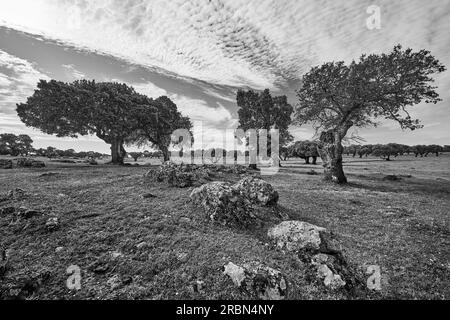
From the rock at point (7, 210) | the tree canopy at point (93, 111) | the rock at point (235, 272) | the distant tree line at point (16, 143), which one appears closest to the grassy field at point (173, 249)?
the rock at point (235, 272)

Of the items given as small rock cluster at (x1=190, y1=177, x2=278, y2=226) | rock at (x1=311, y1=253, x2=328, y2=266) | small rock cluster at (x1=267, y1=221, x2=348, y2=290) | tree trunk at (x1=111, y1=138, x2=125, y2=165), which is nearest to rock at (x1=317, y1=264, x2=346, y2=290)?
small rock cluster at (x1=267, y1=221, x2=348, y2=290)

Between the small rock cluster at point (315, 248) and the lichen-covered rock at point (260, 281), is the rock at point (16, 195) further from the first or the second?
the small rock cluster at point (315, 248)

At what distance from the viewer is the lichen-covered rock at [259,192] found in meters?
10.9

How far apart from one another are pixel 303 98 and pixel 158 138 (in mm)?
31835

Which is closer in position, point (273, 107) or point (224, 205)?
point (224, 205)

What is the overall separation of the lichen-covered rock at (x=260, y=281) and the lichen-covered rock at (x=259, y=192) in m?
5.37

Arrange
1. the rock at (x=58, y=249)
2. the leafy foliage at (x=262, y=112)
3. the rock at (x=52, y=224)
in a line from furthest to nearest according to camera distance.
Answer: the leafy foliage at (x=262, y=112), the rock at (x=52, y=224), the rock at (x=58, y=249)

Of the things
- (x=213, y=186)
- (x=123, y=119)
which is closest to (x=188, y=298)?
(x=213, y=186)

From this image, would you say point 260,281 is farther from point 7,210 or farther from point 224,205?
point 7,210

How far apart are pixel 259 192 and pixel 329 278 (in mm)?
6409

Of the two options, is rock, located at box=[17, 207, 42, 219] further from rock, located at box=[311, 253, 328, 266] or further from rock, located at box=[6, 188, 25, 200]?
rock, located at box=[311, 253, 328, 266]

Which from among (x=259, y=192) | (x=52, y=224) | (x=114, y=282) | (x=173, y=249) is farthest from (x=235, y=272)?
(x=52, y=224)

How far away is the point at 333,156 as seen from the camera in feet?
75.1
